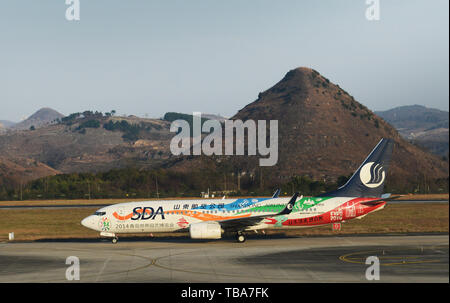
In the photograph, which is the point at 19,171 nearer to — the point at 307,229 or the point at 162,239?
the point at 162,239

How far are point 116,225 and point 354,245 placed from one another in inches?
811

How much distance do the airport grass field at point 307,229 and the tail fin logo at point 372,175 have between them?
646 centimetres

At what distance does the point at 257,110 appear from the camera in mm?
180000

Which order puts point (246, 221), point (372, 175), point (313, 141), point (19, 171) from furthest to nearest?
point (19, 171)
point (313, 141)
point (372, 175)
point (246, 221)

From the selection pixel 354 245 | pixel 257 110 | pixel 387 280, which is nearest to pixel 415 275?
pixel 387 280

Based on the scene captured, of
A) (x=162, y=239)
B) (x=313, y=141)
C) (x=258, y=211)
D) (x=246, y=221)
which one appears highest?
(x=313, y=141)

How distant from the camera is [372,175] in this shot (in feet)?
135

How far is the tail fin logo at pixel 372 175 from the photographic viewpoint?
41.0 meters

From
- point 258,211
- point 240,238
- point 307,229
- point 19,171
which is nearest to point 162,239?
point 240,238

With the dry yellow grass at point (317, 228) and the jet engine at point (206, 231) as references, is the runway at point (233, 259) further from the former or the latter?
the dry yellow grass at point (317, 228)

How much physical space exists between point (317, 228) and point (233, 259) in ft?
62.4

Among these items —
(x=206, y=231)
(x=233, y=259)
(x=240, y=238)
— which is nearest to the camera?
(x=233, y=259)
